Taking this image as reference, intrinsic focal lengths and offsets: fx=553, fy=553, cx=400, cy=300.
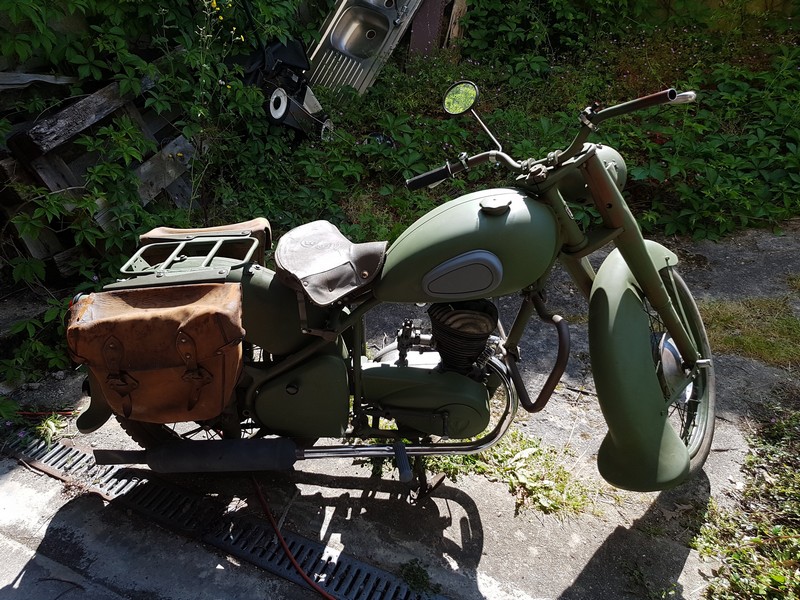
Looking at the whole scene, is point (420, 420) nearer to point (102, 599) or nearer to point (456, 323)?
point (456, 323)

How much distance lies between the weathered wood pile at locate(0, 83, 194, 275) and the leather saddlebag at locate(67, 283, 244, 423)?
1.81m

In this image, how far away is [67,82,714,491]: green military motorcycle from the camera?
5.62 ft

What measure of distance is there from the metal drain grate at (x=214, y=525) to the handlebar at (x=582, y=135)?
56.1 inches

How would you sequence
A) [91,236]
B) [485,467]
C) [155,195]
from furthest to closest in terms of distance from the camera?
[155,195] → [91,236] → [485,467]

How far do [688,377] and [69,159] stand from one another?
3.55 m

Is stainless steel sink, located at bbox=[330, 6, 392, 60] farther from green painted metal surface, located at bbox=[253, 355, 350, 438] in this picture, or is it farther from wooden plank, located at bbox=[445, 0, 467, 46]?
green painted metal surface, located at bbox=[253, 355, 350, 438]

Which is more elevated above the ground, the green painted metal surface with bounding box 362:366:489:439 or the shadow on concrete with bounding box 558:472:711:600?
the green painted metal surface with bounding box 362:366:489:439

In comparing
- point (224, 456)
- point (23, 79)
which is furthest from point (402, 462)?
point (23, 79)

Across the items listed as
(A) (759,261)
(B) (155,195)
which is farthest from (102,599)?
(A) (759,261)

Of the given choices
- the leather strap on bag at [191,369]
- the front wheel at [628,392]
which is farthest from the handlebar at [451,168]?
the leather strap on bag at [191,369]

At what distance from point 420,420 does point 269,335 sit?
647 mm

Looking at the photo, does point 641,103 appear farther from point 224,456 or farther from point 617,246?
point 224,456

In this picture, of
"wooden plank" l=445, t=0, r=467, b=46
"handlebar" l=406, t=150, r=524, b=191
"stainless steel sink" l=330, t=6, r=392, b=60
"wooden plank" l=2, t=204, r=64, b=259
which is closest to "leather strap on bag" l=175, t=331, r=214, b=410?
"handlebar" l=406, t=150, r=524, b=191

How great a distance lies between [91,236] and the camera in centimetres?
319
